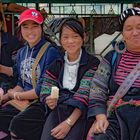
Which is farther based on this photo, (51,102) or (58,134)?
(51,102)

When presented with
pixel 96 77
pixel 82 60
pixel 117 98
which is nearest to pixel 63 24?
pixel 82 60

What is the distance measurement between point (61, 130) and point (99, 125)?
0.33 meters

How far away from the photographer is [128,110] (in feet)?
8.04

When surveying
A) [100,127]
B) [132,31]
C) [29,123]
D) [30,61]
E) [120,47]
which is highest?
[132,31]

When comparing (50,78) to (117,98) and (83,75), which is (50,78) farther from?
(117,98)

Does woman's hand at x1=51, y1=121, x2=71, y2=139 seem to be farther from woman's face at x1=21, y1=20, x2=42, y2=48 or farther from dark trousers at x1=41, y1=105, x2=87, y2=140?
woman's face at x1=21, y1=20, x2=42, y2=48

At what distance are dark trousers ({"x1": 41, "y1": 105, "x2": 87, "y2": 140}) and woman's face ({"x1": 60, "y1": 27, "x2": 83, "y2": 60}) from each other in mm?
445

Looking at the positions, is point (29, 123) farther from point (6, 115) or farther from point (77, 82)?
point (77, 82)

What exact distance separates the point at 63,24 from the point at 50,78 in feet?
1.45

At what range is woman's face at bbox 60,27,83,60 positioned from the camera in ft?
9.30

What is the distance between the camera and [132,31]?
252 centimetres

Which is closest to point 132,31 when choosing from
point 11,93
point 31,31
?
point 31,31

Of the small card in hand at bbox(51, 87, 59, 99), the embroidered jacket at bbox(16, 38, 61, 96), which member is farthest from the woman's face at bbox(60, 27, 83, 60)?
the small card in hand at bbox(51, 87, 59, 99)

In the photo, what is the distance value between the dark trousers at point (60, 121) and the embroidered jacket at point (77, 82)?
0.20 ft
